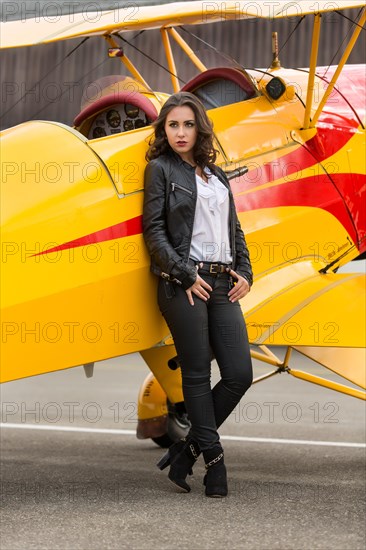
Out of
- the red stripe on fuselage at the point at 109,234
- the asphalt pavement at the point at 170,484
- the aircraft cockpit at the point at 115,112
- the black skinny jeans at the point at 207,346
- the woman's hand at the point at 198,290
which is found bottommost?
the asphalt pavement at the point at 170,484

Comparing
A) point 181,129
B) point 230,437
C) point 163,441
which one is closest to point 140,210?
point 181,129

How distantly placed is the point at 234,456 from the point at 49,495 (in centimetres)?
203

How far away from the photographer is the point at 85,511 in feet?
17.3

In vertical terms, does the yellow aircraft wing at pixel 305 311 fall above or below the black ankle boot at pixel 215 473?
above

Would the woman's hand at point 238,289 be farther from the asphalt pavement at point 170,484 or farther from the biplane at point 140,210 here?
the asphalt pavement at point 170,484

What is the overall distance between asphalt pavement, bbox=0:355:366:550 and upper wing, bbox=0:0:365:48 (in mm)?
2483

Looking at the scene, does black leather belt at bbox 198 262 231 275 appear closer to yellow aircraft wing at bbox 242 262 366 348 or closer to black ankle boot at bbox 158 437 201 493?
yellow aircraft wing at bbox 242 262 366 348

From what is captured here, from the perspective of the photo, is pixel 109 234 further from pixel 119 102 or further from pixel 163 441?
pixel 163 441

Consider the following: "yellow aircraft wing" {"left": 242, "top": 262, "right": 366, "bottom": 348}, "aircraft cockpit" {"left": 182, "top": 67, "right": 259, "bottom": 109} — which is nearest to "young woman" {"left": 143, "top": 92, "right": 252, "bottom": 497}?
"yellow aircraft wing" {"left": 242, "top": 262, "right": 366, "bottom": 348}

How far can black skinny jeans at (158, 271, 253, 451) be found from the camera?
5508mm

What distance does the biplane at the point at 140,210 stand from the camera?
5211 millimetres

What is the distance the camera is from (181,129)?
562 centimetres

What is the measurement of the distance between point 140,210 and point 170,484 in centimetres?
161

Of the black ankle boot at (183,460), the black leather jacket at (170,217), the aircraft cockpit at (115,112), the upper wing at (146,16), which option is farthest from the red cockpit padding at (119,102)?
the black ankle boot at (183,460)
